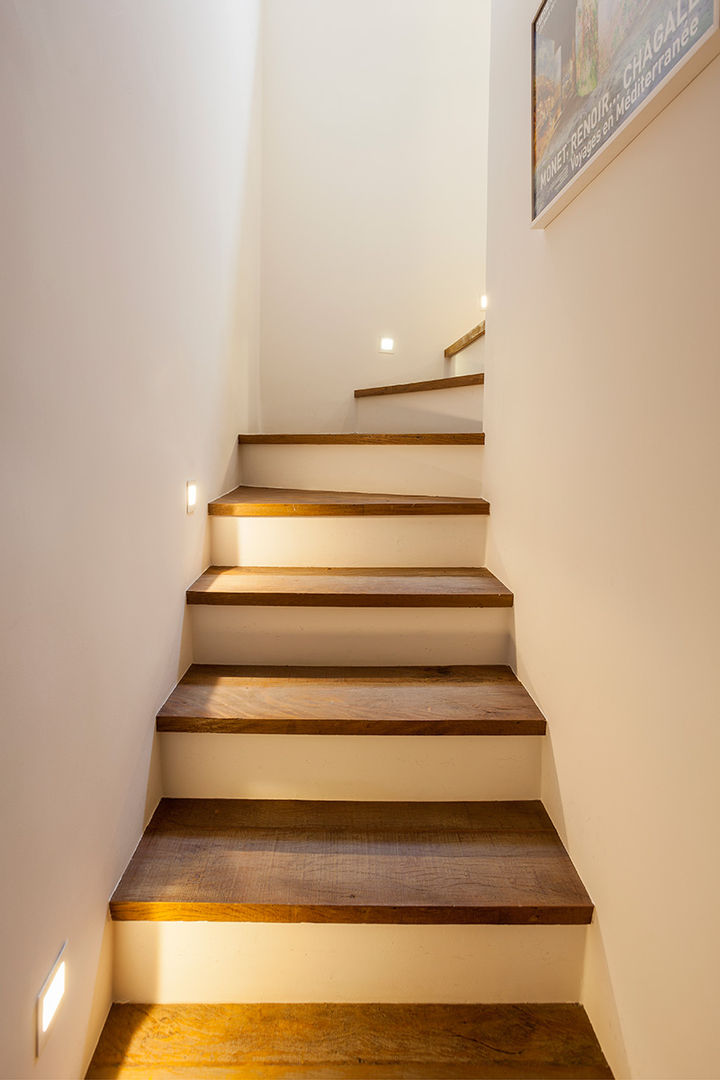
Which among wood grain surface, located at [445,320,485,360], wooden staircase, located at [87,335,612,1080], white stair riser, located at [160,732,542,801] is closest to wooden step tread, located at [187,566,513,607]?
wooden staircase, located at [87,335,612,1080]

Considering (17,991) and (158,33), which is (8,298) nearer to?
(17,991)

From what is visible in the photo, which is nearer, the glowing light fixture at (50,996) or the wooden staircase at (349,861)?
the glowing light fixture at (50,996)

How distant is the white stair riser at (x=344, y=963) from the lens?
1170 mm

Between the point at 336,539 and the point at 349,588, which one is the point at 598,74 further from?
the point at 336,539

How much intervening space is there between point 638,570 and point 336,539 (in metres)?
1.17

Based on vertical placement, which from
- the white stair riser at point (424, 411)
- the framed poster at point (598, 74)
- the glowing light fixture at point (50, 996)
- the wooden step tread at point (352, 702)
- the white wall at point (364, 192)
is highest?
the white wall at point (364, 192)

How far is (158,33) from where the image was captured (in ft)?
4.68

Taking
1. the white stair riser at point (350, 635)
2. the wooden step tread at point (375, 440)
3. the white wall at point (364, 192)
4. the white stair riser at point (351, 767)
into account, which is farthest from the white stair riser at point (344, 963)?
the white wall at point (364, 192)

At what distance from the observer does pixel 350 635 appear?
1753mm

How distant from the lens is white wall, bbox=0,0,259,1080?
826mm

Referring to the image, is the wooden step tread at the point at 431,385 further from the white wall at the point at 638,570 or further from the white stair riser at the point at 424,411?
the white wall at the point at 638,570

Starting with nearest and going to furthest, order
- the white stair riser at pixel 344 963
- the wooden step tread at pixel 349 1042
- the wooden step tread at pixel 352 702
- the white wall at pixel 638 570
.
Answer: the white wall at pixel 638 570 → the wooden step tread at pixel 349 1042 → the white stair riser at pixel 344 963 → the wooden step tread at pixel 352 702

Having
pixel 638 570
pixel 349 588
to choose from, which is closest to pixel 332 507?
pixel 349 588

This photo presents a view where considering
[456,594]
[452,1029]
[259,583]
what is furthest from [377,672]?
[452,1029]
